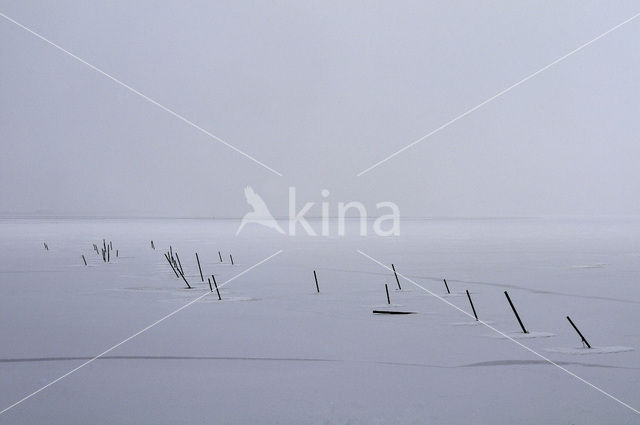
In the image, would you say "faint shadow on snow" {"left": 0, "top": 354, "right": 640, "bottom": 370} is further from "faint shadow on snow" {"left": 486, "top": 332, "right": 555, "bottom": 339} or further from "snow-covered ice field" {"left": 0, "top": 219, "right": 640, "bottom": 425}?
"faint shadow on snow" {"left": 486, "top": 332, "right": 555, "bottom": 339}

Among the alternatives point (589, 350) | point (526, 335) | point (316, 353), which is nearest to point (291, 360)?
point (316, 353)

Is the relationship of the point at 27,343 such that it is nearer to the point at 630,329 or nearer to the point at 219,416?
the point at 219,416

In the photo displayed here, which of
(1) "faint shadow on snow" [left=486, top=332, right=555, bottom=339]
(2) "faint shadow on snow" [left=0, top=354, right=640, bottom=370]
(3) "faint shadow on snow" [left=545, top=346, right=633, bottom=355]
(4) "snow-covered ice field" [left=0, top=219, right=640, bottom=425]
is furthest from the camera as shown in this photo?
(1) "faint shadow on snow" [left=486, top=332, right=555, bottom=339]

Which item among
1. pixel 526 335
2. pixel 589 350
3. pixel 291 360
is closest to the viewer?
pixel 291 360

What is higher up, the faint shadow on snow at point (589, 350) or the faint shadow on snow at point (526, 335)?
the faint shadow on snow at point (526, 335)

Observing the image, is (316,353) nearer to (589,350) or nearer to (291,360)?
(291,360)

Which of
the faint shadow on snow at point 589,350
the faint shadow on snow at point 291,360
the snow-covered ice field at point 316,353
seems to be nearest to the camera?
the snow-covered ice field at point 316,353

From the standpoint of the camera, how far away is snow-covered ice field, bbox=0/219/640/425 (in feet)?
18.2

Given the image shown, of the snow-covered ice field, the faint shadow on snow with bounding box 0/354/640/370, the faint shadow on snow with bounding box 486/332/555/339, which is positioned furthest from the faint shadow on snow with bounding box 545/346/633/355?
the faint shadow on snow with bounding box 486/332/555/339

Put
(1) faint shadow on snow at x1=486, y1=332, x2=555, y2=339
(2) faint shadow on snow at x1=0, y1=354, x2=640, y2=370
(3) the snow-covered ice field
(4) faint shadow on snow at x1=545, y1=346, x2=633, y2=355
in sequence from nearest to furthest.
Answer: (3) the snow-covered ice field < (2) faint shadow on snow at x1=0, y1=354, x2=640, y2=370 < (4) faint shadow on snow at x1=545, y1=346, x2=633, y2=355 < (1) faint shadow on snow at x1=486, y1=332, x2=555, y2=339

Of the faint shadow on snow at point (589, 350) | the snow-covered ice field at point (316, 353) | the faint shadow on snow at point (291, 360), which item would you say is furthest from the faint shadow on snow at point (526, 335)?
the faint shadow on snow at point (291, 360)

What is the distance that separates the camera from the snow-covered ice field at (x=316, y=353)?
5.54 m

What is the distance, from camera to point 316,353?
7.68m

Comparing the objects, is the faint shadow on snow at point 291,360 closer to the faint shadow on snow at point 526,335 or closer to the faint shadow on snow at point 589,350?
the faint shadow on snow at point 589,350
